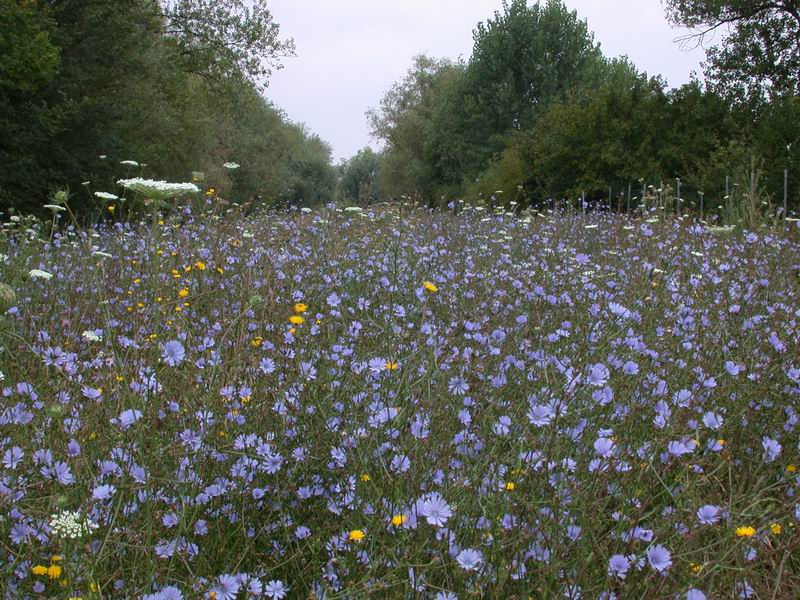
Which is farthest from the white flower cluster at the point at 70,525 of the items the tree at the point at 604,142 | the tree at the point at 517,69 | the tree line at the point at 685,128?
the tree at the point at 517,69

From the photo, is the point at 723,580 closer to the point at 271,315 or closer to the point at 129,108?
the point at 271,315

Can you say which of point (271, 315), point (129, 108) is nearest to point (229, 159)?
point (129, 108)

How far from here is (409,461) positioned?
1.73 m

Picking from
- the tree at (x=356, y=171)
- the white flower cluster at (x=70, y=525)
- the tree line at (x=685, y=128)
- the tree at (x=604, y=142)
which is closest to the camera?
the white flower cluster at (x=70, y=525)

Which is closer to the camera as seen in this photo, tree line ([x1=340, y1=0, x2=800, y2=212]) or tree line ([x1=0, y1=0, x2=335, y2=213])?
tree line ([x1=0, y1=0, x2=335, y2=213])

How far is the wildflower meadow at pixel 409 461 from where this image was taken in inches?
57.2

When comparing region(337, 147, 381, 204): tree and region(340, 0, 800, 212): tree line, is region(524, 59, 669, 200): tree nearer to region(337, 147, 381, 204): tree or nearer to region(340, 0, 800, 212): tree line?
region(340, 0, 800, 212): tree line

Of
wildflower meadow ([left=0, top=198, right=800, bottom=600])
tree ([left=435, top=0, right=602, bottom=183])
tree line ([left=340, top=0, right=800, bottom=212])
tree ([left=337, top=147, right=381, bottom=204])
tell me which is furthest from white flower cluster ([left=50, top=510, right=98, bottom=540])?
tree ([left=337, top=147, right=381, bottom=204])

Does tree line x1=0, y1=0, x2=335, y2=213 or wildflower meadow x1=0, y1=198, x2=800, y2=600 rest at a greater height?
tree line x1=0, y1=0, x2=335, y2=213

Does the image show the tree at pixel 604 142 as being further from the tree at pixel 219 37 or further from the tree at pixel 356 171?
the tree at pixel 356 171

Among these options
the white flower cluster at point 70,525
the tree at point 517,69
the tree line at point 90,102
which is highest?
the tree at point 517,69

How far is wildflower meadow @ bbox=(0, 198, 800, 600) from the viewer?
1.45 metres

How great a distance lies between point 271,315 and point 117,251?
2664 mm

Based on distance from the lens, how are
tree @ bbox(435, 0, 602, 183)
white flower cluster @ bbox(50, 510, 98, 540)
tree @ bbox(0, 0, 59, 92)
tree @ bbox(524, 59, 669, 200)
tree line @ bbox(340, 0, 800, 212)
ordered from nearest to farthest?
white flower cluster @ bbox(50, 510, 98, 540)
tree @ bbox(0, 0, 59, 92)
tree line @ bbox(340, 0, 800, 212)
tree @ bbox(524, 59, 669, 200)
tree @ bbox(435, 0, 602, 183)
